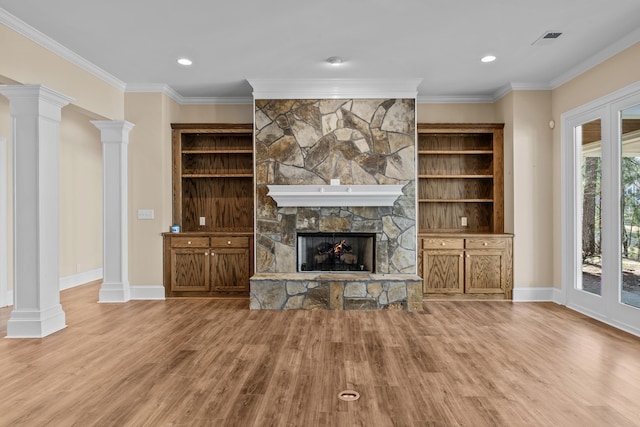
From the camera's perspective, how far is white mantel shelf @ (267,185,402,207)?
5.01 metres

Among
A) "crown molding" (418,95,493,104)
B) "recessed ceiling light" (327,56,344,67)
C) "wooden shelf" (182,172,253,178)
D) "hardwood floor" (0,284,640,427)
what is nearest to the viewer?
"hardwood floor" (0,284,640,427)

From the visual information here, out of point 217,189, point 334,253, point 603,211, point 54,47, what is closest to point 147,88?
point 54,47

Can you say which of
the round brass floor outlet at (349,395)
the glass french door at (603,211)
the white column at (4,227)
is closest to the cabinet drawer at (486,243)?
the glass french door at (603,211)

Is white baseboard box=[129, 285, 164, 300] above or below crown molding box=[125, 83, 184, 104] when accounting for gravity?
below

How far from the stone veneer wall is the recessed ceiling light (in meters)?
0.69

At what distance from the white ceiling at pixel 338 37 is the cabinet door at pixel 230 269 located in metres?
2.35

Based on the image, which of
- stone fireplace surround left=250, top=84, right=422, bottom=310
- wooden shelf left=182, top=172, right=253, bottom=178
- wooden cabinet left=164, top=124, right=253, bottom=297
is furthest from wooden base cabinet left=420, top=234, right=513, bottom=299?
wooden shelf left=182, top=172, right=253, bottom=178

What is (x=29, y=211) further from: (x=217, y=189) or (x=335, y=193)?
(x=335, y=193)

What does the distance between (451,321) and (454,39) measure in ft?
9.90

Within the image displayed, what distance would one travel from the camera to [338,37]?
152 inches

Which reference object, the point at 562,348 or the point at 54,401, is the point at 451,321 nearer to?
the point at 562,348

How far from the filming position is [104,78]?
4949mm

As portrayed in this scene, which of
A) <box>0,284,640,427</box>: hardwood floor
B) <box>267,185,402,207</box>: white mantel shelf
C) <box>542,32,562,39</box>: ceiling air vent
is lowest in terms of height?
<box>0,284,640,427</box>: hardwood floor

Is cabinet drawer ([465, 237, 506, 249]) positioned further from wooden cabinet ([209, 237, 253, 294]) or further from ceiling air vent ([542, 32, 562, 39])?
wooden cabinet ([209, 237, 253, 294])
